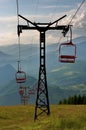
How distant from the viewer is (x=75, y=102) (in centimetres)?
13750

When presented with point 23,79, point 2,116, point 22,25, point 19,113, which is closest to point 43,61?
point 22,25

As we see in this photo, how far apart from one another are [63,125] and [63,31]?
56.0 feet

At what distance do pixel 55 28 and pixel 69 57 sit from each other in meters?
7.35

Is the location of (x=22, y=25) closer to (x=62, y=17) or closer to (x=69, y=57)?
(x=62, y=17)

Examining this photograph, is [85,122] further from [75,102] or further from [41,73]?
[75,102]

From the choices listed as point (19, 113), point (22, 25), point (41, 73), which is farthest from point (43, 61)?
point (19, 113)

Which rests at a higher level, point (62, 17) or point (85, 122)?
point (62, 17)

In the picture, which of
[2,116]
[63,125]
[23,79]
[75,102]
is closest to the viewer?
[63,125]

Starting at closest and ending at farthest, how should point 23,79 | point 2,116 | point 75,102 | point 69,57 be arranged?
point 69,57, point 23,79, point 2,116, point 75,102

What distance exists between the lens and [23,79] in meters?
56.8

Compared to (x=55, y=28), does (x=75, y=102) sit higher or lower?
lower

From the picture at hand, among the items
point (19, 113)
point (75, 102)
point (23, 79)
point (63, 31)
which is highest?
point (63, 31)

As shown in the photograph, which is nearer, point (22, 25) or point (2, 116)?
point (22, 25)

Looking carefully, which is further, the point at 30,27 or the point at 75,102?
the point at 75,102
